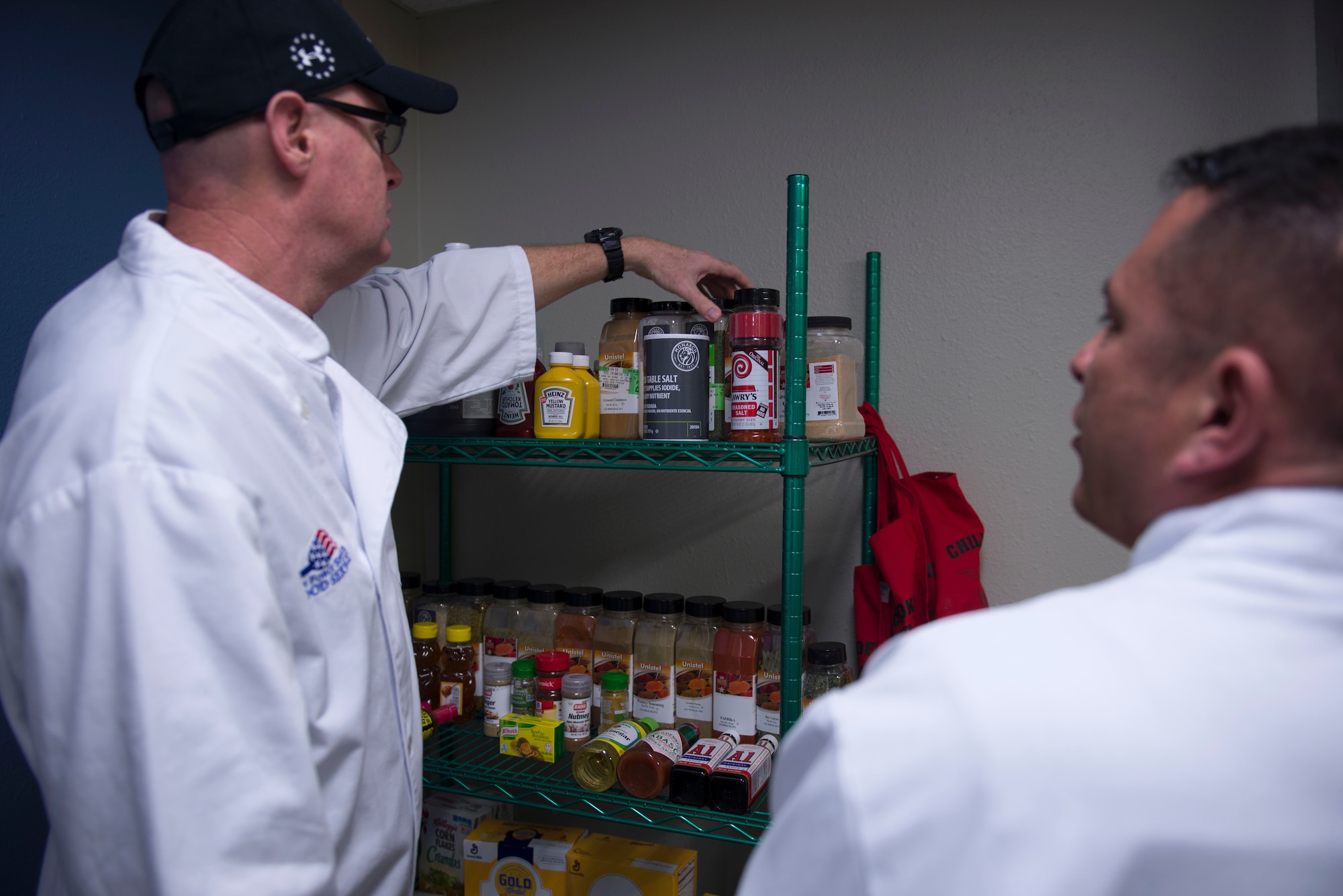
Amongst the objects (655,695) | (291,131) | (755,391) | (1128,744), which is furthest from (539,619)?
(1128,744)

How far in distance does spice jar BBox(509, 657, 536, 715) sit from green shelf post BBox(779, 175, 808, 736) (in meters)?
0.48

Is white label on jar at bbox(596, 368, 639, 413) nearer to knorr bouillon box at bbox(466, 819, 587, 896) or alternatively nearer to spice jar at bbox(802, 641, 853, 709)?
spice jar at bbox(802, 641, 853, 709)

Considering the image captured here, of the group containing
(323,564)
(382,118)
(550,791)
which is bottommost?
(550,791)

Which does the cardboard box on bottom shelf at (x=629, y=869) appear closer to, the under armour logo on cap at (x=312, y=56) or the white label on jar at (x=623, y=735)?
the white label on jar at (x=623, y=735)

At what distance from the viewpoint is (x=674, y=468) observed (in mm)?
1322

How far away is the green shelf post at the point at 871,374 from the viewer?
67.4 inches

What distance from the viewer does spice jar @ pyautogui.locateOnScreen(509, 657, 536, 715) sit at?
148 cm

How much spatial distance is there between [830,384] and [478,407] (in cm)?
61

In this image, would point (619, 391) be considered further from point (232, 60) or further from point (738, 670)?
point (232, 60)

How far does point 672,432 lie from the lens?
1.28 meters

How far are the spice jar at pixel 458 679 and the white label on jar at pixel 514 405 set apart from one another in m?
0.42

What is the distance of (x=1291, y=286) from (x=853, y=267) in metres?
1.32

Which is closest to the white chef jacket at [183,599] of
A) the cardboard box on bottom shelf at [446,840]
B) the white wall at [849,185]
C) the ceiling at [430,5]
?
the cardboard box on bottom shelf at [446,840]

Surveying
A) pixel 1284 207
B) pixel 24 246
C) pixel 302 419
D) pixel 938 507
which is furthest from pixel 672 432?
pixel 24 246
